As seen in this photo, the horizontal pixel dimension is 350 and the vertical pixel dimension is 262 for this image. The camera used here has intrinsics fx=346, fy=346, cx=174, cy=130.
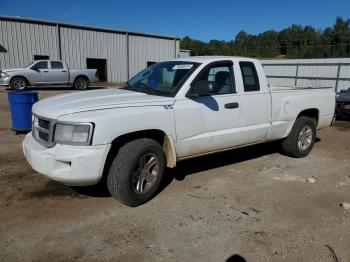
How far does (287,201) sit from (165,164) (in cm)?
165

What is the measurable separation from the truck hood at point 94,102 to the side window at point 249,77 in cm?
149

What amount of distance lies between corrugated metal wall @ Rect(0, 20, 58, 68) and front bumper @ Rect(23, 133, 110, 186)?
21106mm

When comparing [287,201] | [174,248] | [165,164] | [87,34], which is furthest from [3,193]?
[87,34]

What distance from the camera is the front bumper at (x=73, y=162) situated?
11.9 ft

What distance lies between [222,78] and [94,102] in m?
2.06

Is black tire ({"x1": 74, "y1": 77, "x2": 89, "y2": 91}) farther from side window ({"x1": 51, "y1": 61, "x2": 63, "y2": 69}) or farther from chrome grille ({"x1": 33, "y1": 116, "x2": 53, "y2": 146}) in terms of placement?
chrome grille ({"x1": 33, "y1": 116, "x2": 53, "y2": 146})

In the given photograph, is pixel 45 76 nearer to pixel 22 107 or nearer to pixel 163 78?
pixel 22 107

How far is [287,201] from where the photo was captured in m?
4.48

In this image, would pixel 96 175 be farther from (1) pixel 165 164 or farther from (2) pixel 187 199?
(2) pixel 187 199

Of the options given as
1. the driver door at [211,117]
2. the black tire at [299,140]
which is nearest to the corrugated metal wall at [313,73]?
the black tire at [299,140]

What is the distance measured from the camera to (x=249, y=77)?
5398mm

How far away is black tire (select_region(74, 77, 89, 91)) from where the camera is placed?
19.8m

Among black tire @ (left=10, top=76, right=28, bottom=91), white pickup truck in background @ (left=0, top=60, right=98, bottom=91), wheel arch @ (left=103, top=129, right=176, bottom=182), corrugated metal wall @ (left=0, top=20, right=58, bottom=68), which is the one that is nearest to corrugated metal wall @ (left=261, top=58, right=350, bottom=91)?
white pickup truck in background @ (left=0, top=60, right=98, bottom=91)

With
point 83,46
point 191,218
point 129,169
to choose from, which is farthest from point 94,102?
point 83,46
